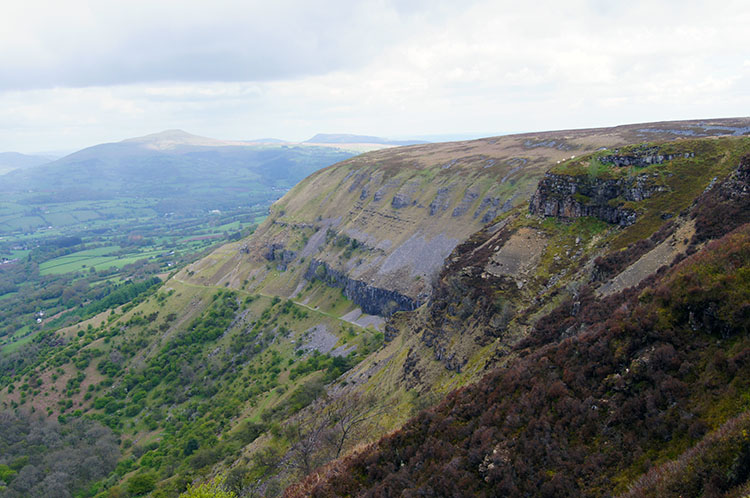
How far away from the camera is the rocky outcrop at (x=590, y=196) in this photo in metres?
40.7

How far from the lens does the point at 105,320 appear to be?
445ft

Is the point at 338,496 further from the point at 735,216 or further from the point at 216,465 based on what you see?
the point at 216,465

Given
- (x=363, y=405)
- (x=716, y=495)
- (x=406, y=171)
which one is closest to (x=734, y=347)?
(x=716, y=495)

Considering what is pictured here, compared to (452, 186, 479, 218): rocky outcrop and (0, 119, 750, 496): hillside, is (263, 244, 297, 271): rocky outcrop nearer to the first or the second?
(0, 119, 750, 496): hillside

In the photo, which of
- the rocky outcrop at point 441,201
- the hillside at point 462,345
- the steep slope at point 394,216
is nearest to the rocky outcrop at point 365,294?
the steep slope at point 394,216

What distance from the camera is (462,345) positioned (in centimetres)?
4184

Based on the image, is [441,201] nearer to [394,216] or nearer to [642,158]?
[394,216]

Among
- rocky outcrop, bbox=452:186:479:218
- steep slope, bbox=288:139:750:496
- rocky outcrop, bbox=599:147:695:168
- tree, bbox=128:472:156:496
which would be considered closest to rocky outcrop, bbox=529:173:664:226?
rocky outcrop, bbox=599:147:695:168

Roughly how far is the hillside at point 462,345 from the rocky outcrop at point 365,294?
0.62 meters

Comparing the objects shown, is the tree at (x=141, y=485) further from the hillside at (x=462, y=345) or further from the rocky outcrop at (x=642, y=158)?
the rocky outcrop at (x=642, y=158)

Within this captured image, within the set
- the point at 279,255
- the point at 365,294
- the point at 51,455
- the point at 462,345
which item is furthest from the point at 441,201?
the point at 51,455

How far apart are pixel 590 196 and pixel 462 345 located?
2107 cm

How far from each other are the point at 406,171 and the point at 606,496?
121950 millimetres

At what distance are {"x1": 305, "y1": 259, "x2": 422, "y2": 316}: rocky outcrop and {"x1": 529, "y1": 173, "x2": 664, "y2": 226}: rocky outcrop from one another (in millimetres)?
41774
